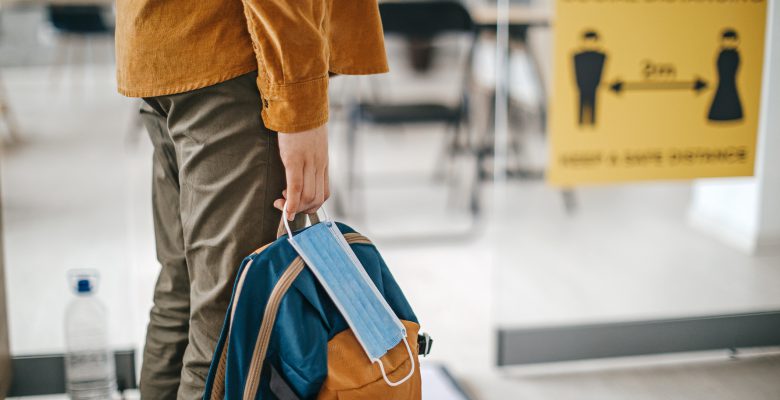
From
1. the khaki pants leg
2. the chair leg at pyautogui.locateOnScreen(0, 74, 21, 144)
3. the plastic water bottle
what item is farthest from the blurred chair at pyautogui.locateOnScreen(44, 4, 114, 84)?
the khaki pants leg

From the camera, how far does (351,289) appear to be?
3.48 feet

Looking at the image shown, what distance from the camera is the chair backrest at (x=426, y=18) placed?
2.97m

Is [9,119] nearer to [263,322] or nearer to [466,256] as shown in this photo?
[466,256]

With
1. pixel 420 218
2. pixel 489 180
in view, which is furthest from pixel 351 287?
pixel 489 180

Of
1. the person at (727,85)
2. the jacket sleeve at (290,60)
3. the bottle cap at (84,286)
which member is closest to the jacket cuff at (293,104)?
the jacket sleeve at (290,60)

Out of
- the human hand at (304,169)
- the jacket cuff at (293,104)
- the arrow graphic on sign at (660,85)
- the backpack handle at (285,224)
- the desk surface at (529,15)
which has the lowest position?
the backpack handle at (285,224)

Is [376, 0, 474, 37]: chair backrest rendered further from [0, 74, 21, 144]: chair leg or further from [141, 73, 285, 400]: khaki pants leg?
[141, 73, 285, 400]: khaki pants leg

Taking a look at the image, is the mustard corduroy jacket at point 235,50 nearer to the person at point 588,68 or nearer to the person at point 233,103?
the person at point 233,103

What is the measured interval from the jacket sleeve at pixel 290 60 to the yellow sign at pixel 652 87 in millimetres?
915

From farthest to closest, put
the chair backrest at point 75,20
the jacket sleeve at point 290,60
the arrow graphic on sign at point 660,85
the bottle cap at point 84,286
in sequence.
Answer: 1. the chair backrest at point 75,20
2. the arrow graphic on sign at point 660,85
3. the bottle cap at point 84,286
4. the jacket sleeve at point 290,60

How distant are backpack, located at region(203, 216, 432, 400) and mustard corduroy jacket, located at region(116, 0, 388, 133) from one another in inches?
7.6

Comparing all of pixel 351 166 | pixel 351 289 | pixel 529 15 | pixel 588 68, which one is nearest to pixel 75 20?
pixel 351 166

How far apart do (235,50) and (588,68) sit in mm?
1004

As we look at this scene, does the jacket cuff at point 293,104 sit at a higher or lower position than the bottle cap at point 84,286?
higher
